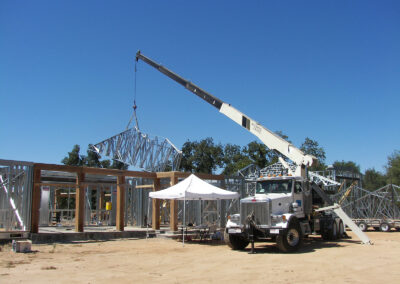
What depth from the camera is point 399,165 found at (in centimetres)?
5681

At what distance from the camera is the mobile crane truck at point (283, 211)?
1291 cm

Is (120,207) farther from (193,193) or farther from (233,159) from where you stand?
(233,159)

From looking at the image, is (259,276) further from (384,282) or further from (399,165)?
(399,165)

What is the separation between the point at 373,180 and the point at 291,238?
7036 cm

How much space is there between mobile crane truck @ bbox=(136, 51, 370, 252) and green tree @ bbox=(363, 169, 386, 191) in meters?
58.7

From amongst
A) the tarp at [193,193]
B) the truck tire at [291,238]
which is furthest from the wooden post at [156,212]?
the truck tire at [291,238]

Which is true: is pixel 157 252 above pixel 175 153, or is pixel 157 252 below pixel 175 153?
below

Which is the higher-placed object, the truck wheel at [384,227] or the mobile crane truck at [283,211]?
the mobile crane truck at [283,211]

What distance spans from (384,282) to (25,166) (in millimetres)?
14064

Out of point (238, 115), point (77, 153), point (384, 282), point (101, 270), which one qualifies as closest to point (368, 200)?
point (238, 115)

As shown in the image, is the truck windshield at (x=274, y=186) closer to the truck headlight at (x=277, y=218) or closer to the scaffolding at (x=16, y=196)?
the truck headlight at (x=277, y=218)

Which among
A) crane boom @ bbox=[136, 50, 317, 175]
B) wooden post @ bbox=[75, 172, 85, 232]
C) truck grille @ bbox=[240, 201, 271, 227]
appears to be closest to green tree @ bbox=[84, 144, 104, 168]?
crane boom @ bbox=[136, 50, 317, 175]

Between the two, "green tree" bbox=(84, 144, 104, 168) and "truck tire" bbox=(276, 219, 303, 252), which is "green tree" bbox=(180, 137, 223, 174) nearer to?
"green tree" bbox=(84, 144, 104, 168)

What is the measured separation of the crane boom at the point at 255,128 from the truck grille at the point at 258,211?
3203 mm
